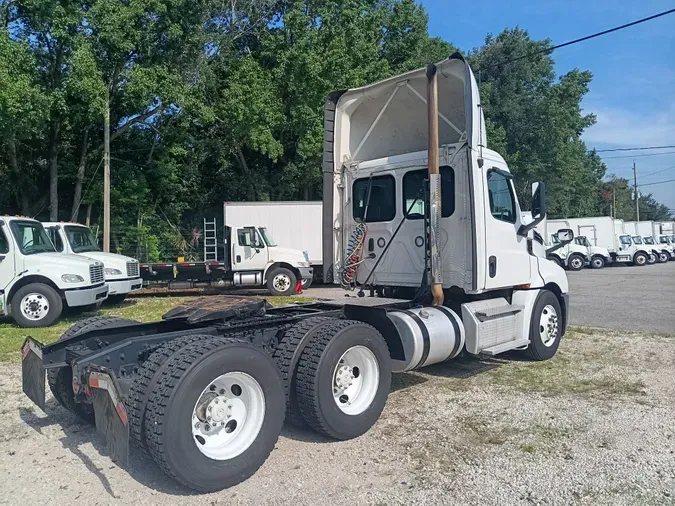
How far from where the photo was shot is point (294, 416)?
16.5 feet

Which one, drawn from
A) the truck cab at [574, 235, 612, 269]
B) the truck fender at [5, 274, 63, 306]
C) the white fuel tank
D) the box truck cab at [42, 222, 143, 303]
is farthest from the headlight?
the truck cab at [574, 235, 612, 269]

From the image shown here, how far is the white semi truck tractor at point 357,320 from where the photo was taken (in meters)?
4.00

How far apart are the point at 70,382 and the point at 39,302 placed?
7174 mm

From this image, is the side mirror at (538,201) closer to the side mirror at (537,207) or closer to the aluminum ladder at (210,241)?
the side mirror at (537,207)

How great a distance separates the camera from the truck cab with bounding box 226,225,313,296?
17.9 metres

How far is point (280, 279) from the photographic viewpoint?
58.8 feet

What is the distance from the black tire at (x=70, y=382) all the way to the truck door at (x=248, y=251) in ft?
41.1

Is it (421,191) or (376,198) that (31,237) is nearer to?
(376,198)

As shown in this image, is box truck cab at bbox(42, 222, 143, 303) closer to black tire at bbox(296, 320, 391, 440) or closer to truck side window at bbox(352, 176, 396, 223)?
truck side window at bbox(352, 176, 396, 223)

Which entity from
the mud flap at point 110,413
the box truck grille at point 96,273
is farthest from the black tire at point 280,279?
the mud flap at point 110,413

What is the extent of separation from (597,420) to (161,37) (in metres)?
20.7

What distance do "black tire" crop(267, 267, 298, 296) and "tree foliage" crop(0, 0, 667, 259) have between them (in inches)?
314

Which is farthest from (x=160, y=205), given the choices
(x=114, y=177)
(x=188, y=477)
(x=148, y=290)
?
(x=188, y=477)

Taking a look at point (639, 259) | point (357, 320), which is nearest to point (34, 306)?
point (357, 320)
